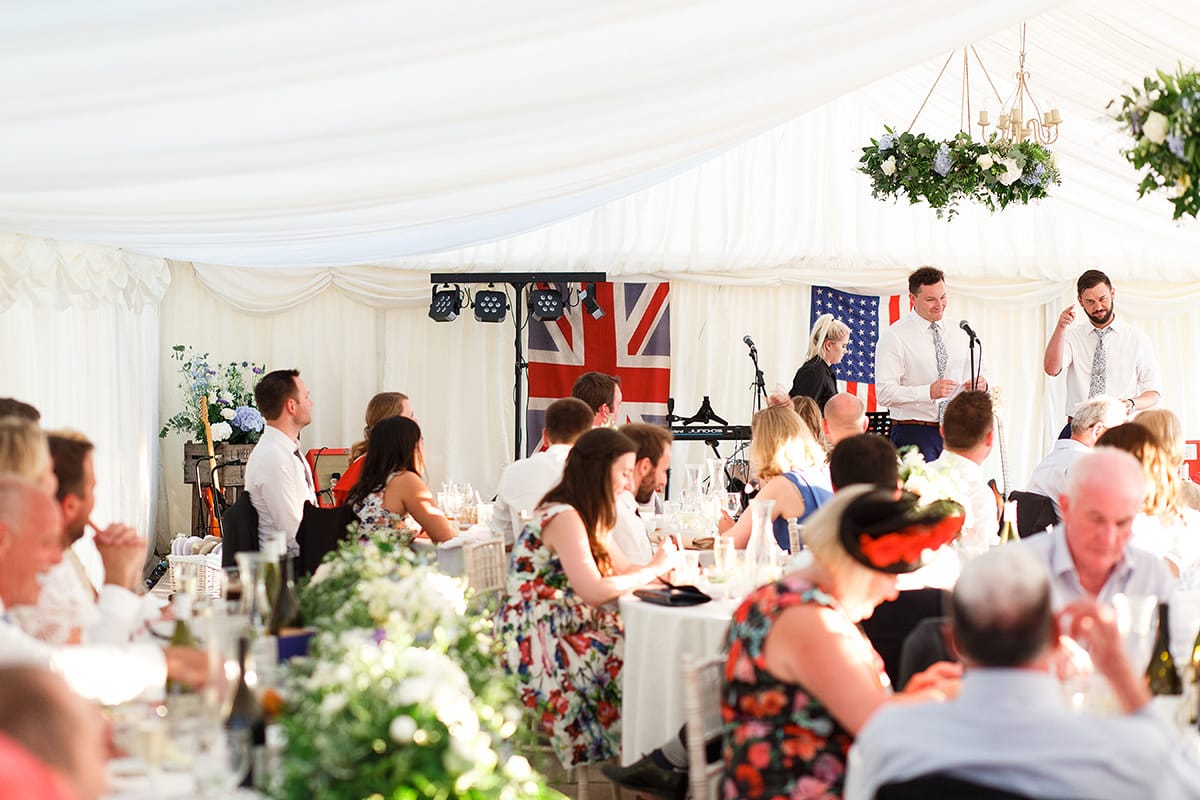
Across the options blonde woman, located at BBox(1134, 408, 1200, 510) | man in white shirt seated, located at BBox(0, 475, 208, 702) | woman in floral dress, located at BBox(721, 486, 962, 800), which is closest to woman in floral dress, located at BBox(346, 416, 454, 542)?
blonde woman, located at BBox(1134, 408, 1200, 510)

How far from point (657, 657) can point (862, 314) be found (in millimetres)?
8520

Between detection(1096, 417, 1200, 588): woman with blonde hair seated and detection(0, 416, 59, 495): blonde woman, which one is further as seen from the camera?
detection(1096, 417, 1200, 588): woman with blonde hair seated

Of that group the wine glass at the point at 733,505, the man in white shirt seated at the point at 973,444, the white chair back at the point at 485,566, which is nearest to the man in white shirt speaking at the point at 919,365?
the wine glass at the point at 733,505

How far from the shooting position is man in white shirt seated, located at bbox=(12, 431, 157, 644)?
129 inches

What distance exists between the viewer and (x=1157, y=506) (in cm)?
508

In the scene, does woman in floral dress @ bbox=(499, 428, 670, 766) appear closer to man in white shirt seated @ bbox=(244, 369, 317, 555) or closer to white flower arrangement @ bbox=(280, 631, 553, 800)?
man in white shirt seated @ bbox=(244, 369, 317, 555)

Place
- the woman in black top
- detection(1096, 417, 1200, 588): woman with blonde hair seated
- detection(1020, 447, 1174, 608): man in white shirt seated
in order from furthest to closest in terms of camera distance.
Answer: the woman in black top → detection(1096, 417, 1200, 588): woman with blonde hair seated → detection(1020, 447, 1174, 608): man in white shirt seated

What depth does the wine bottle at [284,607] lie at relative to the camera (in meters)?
3.76

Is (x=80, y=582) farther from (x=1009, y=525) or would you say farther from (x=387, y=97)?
(x=1009, y=525)

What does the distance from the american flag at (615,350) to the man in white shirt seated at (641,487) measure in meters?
5.54

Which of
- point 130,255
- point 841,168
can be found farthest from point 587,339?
point 130,255

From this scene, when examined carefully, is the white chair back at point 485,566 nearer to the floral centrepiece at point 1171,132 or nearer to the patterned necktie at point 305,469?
the patterned necktie at point 305,469

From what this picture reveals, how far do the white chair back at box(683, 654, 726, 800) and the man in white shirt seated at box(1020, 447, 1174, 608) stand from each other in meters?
0.95

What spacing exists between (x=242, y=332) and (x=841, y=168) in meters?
5.90
